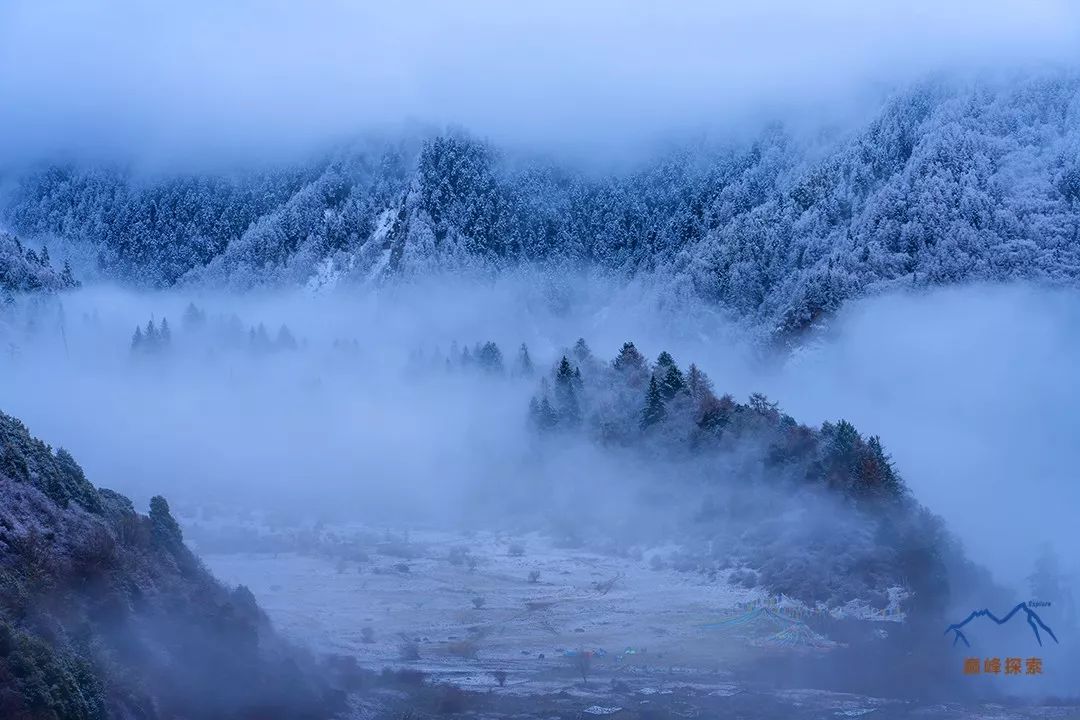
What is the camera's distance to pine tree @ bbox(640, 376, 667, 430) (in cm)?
7075

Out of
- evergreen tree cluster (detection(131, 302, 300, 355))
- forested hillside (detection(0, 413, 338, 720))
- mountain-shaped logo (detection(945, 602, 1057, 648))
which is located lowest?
forested hillside (detection(0, 413, 338, 720))

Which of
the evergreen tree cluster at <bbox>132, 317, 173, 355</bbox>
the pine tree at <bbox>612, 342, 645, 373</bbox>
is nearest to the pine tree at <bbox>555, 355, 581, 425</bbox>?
the pine tree at <bbox>612, 342, 645, 373</bbox>

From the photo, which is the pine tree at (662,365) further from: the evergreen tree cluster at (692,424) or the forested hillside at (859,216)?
the forested hillside at (859,216)

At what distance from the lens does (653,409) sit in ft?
234

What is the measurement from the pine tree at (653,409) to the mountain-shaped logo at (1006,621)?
2760cm

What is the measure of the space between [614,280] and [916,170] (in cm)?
5694

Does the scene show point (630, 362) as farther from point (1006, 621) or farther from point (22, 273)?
point (22, 273)

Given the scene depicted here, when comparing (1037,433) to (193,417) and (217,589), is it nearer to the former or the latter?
(193,417)

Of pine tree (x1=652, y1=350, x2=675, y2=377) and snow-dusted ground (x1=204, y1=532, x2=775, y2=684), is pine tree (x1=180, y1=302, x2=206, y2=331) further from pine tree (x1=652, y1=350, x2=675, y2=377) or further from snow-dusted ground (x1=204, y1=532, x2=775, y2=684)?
snow-dusted ground (x1=204, y1=532, x2=775, y2=684)

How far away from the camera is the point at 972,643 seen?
42.4 metres

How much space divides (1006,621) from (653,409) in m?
29.6

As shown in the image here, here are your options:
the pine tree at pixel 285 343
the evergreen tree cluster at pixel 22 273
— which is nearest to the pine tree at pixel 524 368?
the pine tree at pixel 285 343

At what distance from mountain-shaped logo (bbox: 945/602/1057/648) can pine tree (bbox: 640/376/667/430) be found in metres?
27.6

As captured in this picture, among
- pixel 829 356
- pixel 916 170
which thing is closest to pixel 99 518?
pixel 829 356
